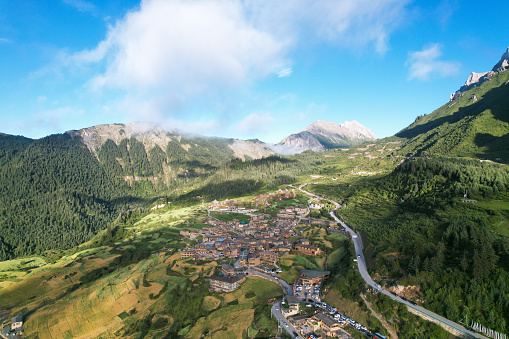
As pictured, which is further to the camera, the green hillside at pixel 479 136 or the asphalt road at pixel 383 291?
the green hillside at pixel 479 136

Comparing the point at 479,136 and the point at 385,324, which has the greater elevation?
the point at 479,136

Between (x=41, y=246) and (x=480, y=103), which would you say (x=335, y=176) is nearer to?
(x=480, y=103)

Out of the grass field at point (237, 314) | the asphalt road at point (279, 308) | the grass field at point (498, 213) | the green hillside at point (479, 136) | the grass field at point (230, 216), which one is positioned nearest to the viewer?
the asphalt road at point (279, 308)

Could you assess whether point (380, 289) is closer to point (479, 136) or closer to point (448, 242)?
point (448, 242)

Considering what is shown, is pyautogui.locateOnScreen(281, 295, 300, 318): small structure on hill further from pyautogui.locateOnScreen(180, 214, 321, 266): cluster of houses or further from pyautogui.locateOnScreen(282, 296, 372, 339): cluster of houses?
pyautogui.locateOnScreen(180, 214, 321, 266): cluster of houses

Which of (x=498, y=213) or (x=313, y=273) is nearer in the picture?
(x=313, y=273)

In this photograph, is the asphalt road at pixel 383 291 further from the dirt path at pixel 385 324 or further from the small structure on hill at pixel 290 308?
the small structure on hill at pixel 290 308

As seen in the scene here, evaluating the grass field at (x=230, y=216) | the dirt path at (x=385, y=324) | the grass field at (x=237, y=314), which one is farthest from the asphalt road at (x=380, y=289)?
the grass field at (x=230, y=216)

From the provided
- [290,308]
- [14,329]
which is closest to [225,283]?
[290,308]

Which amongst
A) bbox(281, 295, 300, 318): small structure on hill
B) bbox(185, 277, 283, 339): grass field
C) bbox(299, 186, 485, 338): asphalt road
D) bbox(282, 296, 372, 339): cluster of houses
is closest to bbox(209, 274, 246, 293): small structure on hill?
bbox(185, 277, 283, 339): grass field

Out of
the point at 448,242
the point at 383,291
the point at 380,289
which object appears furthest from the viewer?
the point at 448,242

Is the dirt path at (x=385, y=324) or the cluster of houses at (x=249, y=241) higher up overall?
the cluster of houses at (x=249, y=241)

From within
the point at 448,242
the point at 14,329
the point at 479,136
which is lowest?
the point at 14,329
